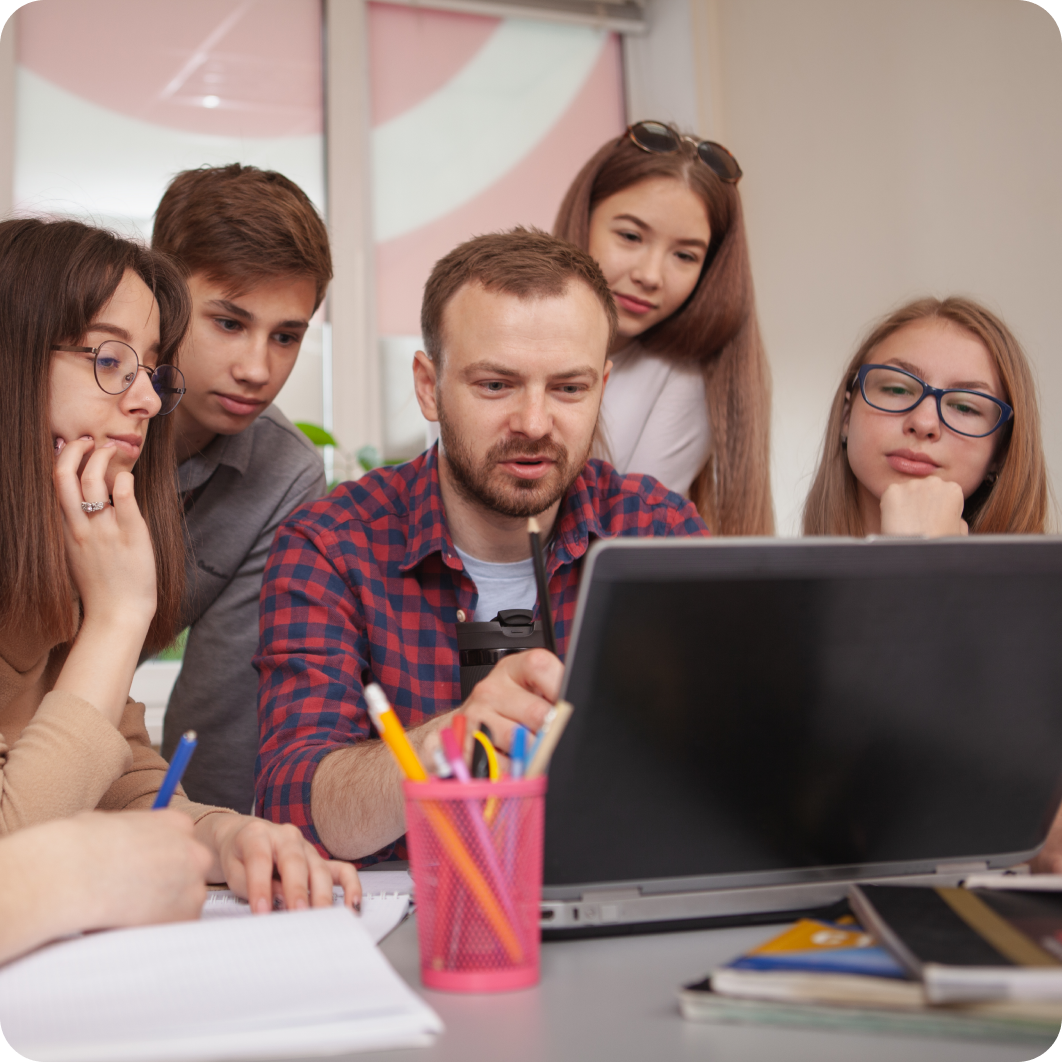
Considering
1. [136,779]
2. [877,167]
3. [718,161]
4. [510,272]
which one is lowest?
[136,779]

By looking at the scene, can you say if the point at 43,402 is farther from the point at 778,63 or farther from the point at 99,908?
the point at 778,63

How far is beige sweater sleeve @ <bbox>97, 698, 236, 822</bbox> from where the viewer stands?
3.92 ft

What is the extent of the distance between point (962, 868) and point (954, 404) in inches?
37.2

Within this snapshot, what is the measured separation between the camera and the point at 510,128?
420 centimetres

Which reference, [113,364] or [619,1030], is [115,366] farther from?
[619,1030]

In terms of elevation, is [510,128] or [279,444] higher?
[510,128]

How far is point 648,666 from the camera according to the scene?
0.69 m

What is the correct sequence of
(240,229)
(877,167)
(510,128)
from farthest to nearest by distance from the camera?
1. (510,128)
2. (877,167)
3. (240,229)

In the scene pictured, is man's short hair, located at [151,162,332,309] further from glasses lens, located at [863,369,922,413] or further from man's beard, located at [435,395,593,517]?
glasses lens, located at [863,369,922,413]

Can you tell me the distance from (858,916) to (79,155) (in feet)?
12.3

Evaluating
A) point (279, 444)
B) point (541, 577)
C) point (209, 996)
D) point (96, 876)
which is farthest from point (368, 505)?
point (209, 996)

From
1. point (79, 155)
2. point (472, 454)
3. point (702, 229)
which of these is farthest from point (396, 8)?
point (472, 454)

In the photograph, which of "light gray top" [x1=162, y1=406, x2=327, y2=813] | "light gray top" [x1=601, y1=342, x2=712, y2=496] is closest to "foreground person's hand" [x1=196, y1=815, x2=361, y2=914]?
"light gray top" [x1=162, y1=406, x2=327, y2=813]

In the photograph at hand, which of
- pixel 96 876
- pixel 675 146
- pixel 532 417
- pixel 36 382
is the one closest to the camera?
pixel 96 876
